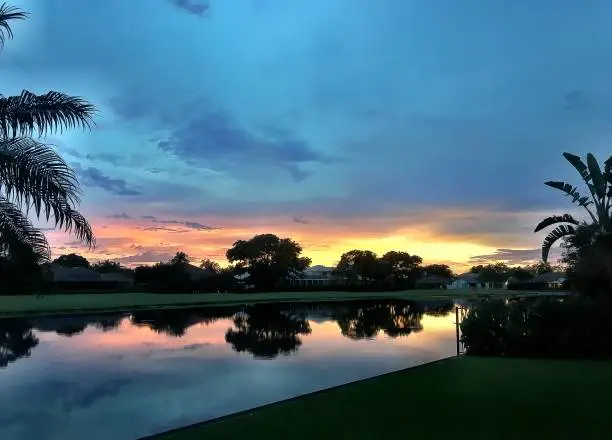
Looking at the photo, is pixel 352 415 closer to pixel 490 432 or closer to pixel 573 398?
pixel 490 432

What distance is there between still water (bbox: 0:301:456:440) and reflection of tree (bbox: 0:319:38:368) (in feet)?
0.10

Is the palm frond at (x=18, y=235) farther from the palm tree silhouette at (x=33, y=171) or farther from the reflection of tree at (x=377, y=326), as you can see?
the reflection of tree at (x=377, y=326)

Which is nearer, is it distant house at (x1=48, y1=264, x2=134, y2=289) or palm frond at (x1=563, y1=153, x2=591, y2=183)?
palm frond at (x1=563, y1=153, x2=591, y2=183)

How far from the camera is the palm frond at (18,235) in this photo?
27.0ft

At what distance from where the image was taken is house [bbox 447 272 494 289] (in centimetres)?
13152

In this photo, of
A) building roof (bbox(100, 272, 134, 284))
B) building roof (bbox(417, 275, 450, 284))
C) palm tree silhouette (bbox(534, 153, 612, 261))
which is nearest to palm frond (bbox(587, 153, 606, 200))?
palm tree silhouette (bbox(534, 153, 612, 261))

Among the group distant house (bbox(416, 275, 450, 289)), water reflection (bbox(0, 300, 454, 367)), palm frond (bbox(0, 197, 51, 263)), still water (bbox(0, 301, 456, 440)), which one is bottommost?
still water (bbox(0, 301, 456, 440))

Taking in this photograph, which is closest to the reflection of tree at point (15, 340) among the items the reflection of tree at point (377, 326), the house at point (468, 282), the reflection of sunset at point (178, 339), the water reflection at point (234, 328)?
the water reflection at point (234, 328)

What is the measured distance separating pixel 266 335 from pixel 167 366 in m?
7.27

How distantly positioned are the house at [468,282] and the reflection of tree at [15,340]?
371 feet

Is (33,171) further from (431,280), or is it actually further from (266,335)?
(431,280)

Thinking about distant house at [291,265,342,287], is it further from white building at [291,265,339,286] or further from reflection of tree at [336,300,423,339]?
reflection of tree at [336,300,423,339]

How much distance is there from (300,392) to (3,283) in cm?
503

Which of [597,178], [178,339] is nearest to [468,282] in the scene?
[178,339]
